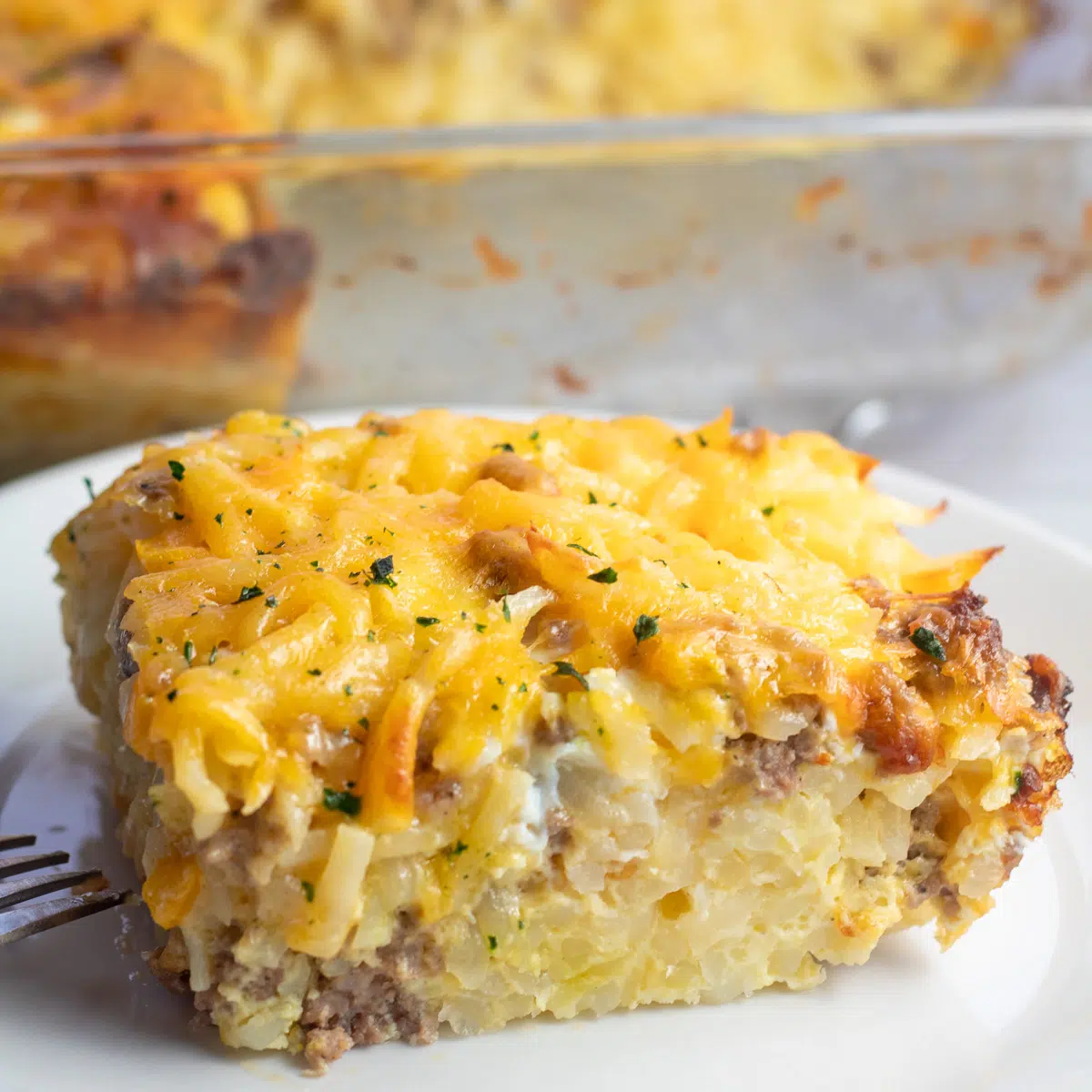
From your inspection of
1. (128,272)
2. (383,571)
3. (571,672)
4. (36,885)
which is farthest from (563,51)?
(36,885)

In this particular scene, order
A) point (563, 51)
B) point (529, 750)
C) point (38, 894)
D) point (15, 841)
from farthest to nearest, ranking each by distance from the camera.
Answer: point (563, 51) → point (15, 841) → point (38, 894) → point (529, 750)

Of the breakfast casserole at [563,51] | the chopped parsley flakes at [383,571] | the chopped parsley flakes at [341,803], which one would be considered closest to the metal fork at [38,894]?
the chopped parsley flakes at [341,803]

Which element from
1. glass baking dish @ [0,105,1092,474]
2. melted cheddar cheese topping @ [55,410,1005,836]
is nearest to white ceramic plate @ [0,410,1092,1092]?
melted cheddar cheese topping @ [55,410,1005,836]

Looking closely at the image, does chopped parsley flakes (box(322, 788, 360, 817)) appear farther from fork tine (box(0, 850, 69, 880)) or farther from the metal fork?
fork tine (box(0, 850, 69, 880))

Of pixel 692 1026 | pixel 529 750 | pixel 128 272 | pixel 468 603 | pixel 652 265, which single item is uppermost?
pixel 468 603

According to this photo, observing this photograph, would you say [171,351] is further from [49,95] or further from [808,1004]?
[808,1004]

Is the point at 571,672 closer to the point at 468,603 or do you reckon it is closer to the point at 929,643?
the point at 468,603

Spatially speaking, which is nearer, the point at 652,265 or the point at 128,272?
the point at 128,272

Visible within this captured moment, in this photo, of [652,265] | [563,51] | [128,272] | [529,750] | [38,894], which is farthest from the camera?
[563,51]
